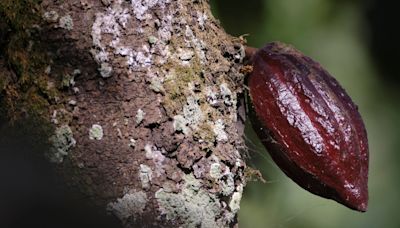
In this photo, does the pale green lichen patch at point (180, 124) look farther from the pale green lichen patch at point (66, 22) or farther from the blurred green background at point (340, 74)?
the blurred green background at point (340, 74)

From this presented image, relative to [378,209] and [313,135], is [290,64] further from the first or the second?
[378,209]

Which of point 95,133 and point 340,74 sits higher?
point 340,74

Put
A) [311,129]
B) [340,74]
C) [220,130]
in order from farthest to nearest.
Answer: [340,74], [311,129], [220,130]

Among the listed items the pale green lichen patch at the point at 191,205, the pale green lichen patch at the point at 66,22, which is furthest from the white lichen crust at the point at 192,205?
the pale green lichen patch at the point at 66,22

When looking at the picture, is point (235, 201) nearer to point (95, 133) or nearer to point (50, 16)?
point (95, 133)

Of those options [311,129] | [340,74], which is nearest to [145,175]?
[311,129]

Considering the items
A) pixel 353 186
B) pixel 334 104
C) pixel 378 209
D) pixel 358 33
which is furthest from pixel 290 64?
pixel 358 33

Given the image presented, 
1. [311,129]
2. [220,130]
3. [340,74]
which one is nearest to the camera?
[220,130]
